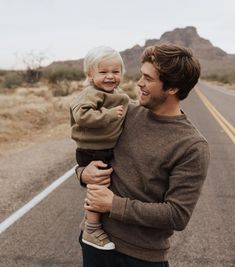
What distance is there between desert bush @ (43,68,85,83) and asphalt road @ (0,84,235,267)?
53760mm

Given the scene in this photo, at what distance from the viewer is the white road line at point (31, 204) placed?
608 cm

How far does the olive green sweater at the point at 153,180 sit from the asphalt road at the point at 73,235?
252 centimetres

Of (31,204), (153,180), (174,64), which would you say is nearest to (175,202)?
(153,180)

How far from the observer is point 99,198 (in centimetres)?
243

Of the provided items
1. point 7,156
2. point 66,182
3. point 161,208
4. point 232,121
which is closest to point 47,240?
point 66,182

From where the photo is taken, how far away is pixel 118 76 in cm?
272

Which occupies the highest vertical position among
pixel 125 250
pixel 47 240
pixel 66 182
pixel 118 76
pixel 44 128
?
pixel 118 76

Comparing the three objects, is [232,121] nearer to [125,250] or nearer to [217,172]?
[217,172]

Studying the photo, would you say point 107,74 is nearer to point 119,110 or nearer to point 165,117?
point 119,110

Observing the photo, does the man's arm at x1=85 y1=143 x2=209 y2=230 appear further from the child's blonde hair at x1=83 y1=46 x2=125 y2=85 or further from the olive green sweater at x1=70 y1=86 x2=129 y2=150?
the child's blonde hair at x1=83 y1=46 x2=125 y2=85

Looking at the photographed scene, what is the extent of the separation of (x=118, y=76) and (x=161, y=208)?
78 centimetres

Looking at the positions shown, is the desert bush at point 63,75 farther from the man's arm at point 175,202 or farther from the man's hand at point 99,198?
the man's arm at point 175,202

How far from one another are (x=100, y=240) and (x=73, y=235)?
3.23 meters

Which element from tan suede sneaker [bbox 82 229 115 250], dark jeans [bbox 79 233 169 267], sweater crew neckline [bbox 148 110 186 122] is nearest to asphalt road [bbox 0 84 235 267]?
dark jeans [bbox 79 233 169 267]
